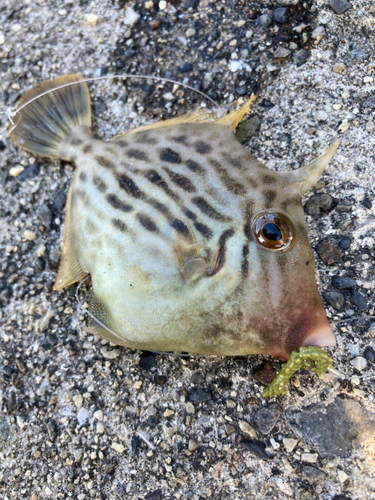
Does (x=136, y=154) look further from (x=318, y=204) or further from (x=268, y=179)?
(x=318, y=204)

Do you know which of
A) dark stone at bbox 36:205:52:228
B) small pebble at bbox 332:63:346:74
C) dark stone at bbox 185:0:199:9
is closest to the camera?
→ small pebble at bbox 332:63:346:74

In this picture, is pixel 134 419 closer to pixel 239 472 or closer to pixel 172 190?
pixel 239 472

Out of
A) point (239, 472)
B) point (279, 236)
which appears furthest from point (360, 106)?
point (239, 472)

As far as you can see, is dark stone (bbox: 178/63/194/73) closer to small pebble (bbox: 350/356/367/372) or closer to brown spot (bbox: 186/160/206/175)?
brown spot (bbox: 186/160/206/175)

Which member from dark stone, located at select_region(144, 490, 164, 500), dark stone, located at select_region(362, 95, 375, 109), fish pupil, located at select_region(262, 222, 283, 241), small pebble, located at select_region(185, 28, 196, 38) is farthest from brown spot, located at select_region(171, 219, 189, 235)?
small pebble, located at select_region(185, 28, 196, 38)

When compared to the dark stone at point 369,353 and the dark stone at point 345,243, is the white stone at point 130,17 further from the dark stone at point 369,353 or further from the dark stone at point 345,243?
the dark stone at point 369,353
